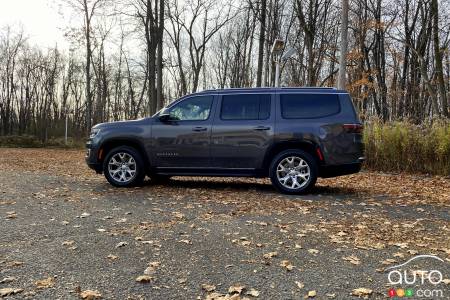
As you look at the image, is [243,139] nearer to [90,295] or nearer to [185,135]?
[185,135]

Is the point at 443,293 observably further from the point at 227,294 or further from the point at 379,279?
the point at 227,294

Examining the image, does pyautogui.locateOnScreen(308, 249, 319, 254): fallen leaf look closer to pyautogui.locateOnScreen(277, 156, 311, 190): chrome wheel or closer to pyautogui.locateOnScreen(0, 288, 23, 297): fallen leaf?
pyautogui.locateOnScreen(0, 288, 23, 297): fallen leaf

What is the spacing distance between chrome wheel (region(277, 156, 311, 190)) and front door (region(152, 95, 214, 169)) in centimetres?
144

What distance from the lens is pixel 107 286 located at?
11.5ft

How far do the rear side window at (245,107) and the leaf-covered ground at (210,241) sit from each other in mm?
1508

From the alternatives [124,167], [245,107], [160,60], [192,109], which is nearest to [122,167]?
[124,167]

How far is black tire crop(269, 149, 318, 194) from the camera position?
25.2ft

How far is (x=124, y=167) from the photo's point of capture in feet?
28.1

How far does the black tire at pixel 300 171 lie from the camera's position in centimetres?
770

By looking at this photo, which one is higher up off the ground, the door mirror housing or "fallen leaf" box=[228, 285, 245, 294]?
the door mirror housing

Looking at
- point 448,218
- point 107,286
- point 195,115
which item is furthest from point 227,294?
point 195,115

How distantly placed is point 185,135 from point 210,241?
370cm

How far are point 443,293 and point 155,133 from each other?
609 centimetres

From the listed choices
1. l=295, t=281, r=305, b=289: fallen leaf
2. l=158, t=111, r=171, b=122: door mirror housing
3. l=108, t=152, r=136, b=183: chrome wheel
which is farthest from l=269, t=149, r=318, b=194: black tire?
l=295, t=281, r=305, b=289: fallen leaf
